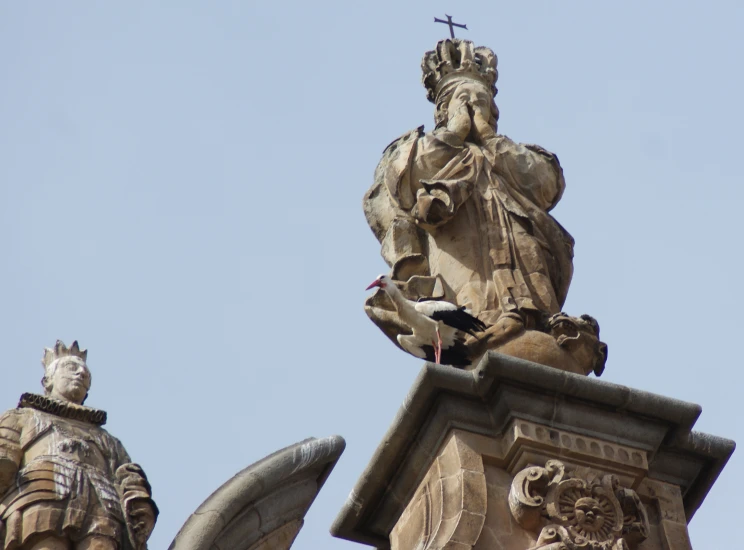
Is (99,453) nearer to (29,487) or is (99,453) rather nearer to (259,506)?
(29,487)

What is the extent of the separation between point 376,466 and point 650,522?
4.81ft

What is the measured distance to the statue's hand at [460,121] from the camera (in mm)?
12344

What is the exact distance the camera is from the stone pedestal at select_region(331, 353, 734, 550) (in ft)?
31.9

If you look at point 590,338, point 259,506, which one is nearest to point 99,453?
point 259,506

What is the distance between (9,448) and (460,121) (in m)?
3.78

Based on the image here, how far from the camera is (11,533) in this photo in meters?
9.87

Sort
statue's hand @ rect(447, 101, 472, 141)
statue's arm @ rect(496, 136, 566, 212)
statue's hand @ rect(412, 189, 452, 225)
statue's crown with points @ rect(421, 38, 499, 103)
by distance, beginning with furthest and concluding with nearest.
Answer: statue's crown with points @ rect(421, 38, 499, 103)
statue's hand @ rect(447, 101, 472, 141)
statue's arm @ rect(496, 136, 566, 212)
statue's hand @ rect(412, 189, 452, 225)

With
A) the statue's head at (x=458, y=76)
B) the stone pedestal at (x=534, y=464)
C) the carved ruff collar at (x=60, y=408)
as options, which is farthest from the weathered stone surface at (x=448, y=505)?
the statue's head at (x=458, y=76)

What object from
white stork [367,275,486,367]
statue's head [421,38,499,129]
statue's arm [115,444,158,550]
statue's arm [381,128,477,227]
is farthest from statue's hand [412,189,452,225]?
statue's arm [115,444,158,550]

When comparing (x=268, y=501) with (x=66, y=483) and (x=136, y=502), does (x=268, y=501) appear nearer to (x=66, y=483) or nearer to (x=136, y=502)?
(x=136, y=502)

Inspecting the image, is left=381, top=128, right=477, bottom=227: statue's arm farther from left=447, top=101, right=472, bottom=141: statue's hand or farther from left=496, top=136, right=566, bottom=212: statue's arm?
left=496, top=136, right=566, bottom=212: statue's arm

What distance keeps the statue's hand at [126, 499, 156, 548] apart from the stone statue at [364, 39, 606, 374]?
6.68 feet

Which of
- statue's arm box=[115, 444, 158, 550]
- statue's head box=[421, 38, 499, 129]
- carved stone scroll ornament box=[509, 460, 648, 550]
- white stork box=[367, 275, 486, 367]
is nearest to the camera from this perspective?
carved stone scroll ornament box=[509, 460, 648, 550]

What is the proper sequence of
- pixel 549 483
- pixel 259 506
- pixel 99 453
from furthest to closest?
pixel 259 506 < pixel 99 453 < pixel 549 483
